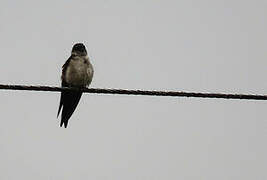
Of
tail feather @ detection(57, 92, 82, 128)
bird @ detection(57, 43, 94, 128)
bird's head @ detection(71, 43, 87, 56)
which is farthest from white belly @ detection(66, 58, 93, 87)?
bird's head @ detection(71, 43, 87, 56)

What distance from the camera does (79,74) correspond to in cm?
727

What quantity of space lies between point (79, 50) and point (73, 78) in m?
0.69

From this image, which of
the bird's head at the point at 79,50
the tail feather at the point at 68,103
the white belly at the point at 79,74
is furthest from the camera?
the bird's head at the point at 79,50

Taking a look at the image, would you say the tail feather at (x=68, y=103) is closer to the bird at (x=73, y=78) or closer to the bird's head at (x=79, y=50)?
the bird at (x=73, y=78)

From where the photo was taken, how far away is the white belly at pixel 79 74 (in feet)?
23.9

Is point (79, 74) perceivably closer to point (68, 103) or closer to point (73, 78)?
point (73, 78)

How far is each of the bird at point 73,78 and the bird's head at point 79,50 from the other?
0.03m

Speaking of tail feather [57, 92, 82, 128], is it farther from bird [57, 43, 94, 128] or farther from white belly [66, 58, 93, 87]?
white belly [66, 58, 93, 87]

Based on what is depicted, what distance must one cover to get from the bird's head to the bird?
3cm

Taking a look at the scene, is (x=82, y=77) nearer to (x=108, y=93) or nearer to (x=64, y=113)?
(x=64, y=113)

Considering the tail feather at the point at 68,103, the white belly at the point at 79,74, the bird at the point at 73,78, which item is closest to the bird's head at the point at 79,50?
the bird at the point at 73,78

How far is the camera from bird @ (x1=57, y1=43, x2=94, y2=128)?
730 cm

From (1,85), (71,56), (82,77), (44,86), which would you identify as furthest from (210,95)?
(71,56)

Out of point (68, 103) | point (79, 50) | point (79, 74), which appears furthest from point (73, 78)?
point (79, 50)
